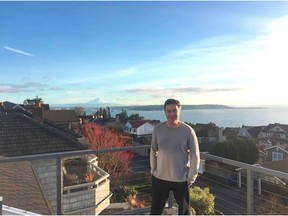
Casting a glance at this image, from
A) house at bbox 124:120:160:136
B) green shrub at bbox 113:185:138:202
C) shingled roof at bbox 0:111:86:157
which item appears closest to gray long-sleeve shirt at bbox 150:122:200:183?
shingled roof at bbox 0:111:86:157

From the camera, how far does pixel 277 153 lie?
114 ft

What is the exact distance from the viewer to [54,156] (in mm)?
3830

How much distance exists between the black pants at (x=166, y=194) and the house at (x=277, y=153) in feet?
111

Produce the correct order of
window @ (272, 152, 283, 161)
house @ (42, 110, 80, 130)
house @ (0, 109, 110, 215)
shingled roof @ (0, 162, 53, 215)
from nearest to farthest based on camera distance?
1. shingled roof @ (0, 162, 53, 215)
2. house @ (0, 109, 110, 215)
3. window @ (272, 152, 283, 161)
4. house @ (42, 110, 80, 130)

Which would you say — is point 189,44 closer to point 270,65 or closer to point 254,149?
point 270,65

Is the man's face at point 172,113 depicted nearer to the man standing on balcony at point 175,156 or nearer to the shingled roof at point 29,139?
the man standing on balcony at point 175,156

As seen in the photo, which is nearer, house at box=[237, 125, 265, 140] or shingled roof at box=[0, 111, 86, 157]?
shingled roof at box=[0, 111, 86, 157]

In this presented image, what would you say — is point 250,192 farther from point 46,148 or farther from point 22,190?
point 46,148

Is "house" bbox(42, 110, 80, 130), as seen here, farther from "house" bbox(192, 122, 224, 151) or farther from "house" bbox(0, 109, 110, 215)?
"house" bbox(0, 109, 110, 215)

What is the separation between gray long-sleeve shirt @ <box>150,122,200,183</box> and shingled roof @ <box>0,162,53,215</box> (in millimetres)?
2161

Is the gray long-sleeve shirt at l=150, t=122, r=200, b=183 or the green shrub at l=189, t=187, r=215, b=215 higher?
the gray long-sleeve shirt at l=150, t=122, r=200, b=183

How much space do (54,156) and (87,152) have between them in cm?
48

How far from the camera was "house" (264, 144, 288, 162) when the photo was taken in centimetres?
3394

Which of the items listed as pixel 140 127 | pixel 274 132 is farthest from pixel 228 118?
pixel 140 127
